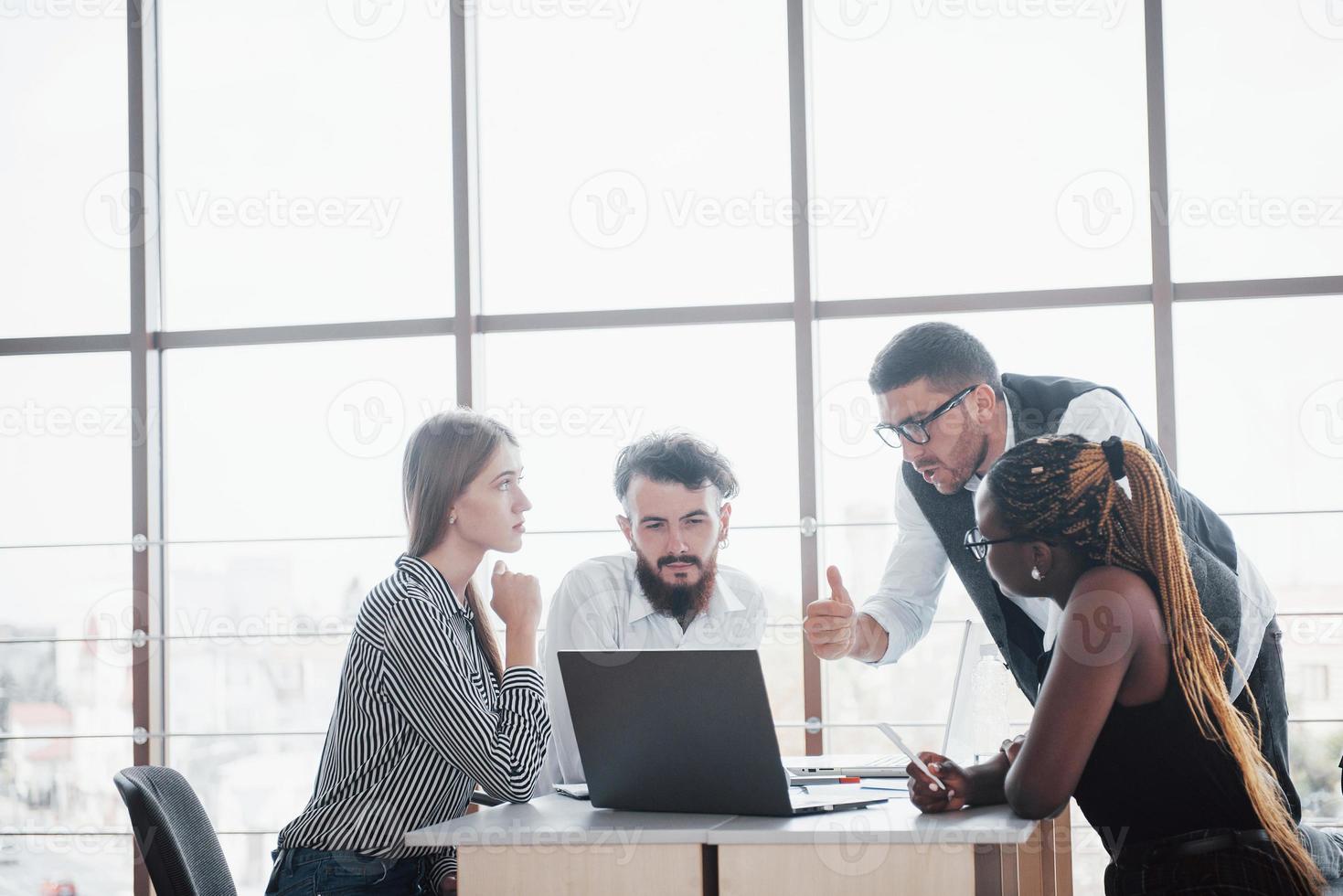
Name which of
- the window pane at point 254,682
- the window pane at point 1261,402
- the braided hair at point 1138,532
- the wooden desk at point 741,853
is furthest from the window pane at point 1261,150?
the window pane at point 254,682

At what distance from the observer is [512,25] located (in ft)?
13.0

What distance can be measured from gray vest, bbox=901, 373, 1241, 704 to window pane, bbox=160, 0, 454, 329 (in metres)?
1.93

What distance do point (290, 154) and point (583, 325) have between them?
1158mm

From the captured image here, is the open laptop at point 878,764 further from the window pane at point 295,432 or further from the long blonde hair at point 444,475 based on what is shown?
the window pane at point 295,432

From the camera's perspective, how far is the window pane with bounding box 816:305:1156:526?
3580 millimetres

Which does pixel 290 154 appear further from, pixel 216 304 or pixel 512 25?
pixel 512 25
